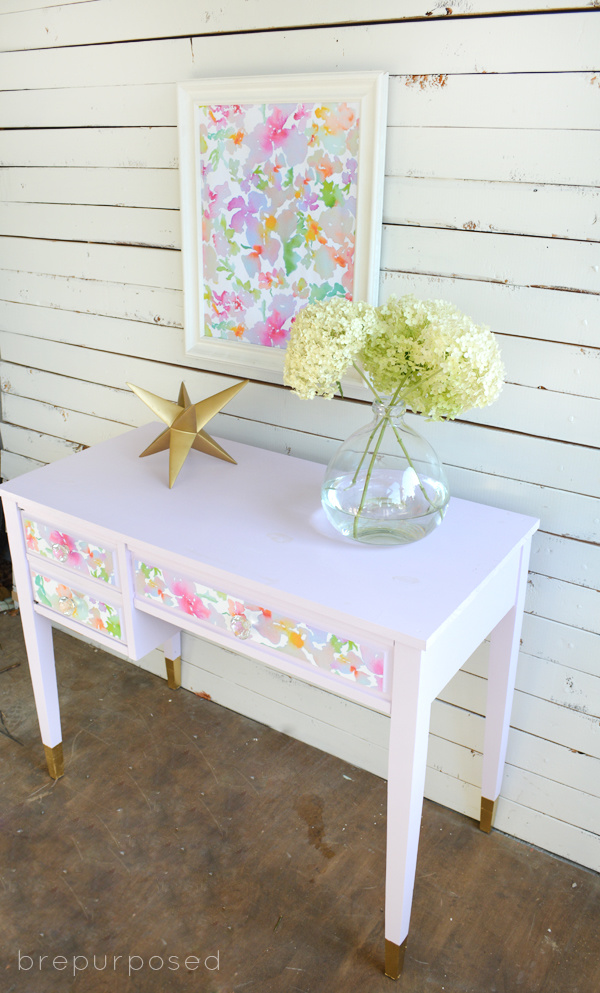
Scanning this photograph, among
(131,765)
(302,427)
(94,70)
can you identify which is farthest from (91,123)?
(131,765)

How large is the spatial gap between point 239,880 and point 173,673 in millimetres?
694

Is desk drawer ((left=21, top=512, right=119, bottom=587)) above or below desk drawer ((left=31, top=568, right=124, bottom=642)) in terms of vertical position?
above

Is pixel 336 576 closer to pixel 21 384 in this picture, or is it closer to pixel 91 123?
pixel 91 123

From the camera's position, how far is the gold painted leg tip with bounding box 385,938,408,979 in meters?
1.40

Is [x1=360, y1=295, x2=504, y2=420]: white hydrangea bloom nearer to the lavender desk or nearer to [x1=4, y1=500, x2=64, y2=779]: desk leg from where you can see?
the lavender desk

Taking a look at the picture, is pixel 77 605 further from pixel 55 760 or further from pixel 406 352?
pixel 406 352

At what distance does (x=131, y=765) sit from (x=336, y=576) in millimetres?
995

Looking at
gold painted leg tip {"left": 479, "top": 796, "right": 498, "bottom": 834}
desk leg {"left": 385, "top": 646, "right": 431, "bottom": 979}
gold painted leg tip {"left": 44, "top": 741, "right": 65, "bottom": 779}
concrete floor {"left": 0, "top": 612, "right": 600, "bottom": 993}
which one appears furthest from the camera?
gold painted leg tip {"left": 44, "top": 741, "right": 65, "bottom": 779}

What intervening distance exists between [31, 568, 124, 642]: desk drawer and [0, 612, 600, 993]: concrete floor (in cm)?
50

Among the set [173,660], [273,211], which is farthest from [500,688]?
[273,211]

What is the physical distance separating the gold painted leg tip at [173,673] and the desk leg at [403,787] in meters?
1.00

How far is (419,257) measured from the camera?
1.50 meters

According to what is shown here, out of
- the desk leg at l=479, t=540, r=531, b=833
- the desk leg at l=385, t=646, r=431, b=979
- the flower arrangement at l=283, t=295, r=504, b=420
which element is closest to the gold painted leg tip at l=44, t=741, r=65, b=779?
the desk leg at l=385, t=646, r=431, b=979

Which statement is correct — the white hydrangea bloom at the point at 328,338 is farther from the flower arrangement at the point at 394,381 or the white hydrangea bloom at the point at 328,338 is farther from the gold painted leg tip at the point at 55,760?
the gold painted leg tip at the point at 55,760
